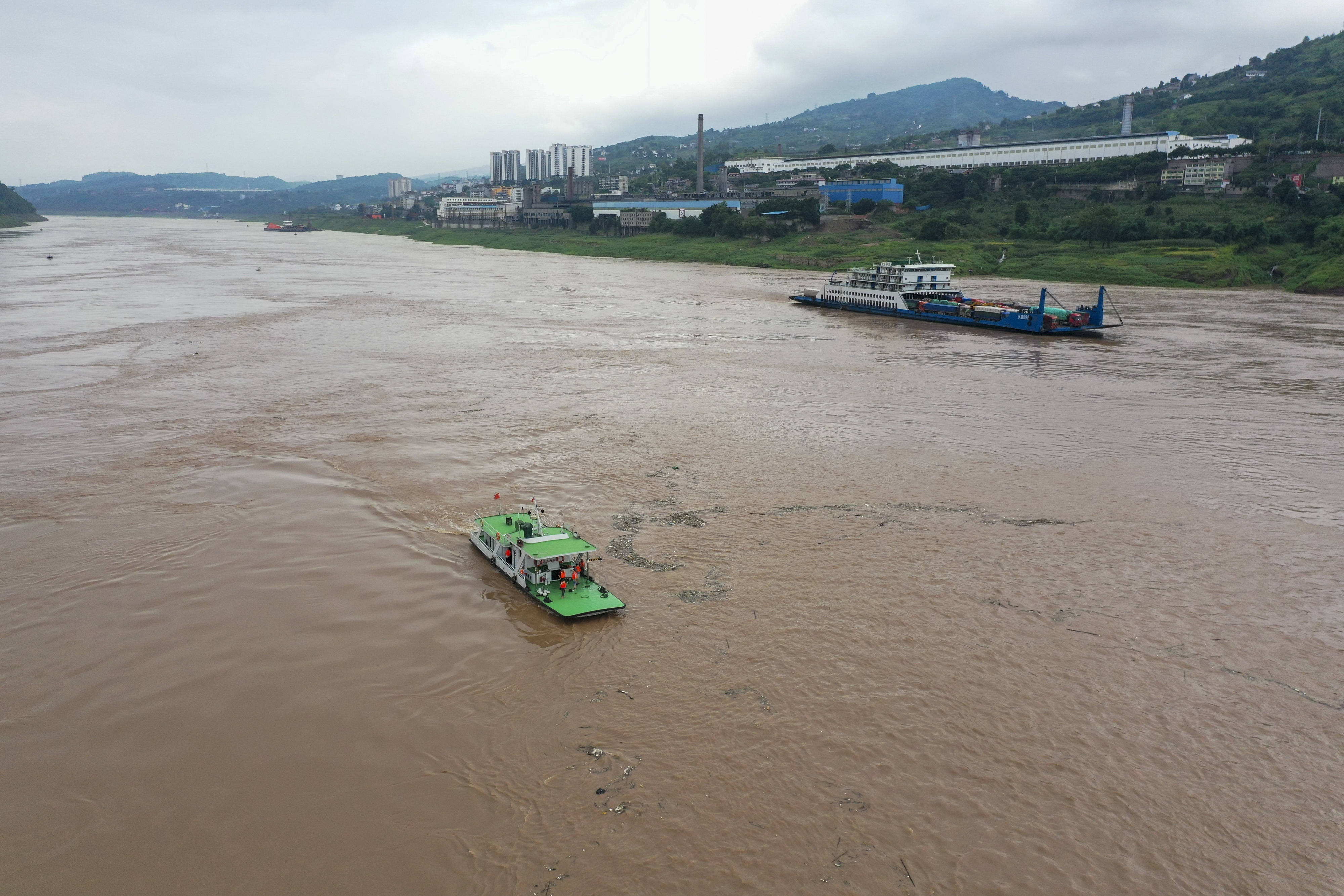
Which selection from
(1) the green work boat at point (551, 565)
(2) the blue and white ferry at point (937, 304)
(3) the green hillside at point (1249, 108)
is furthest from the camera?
(3) the green hillside at point (1249, 108)

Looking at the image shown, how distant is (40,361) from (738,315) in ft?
99.2

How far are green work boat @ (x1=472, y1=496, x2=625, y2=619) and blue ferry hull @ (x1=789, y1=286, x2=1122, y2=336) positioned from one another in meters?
34.2

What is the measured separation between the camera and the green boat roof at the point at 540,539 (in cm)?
1234

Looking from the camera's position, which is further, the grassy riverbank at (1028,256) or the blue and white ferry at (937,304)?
the grassy riverbank at (1028,256)

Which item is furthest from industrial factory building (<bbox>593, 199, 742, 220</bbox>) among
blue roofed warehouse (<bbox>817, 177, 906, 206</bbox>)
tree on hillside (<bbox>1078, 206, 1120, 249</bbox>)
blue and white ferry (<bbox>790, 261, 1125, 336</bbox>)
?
blue and white ferry (<bbox>790, 261, 1125, 336</bbox>)

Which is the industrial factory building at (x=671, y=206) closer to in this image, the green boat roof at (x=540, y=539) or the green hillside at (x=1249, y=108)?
the green hillside at (x=1249, y=108)

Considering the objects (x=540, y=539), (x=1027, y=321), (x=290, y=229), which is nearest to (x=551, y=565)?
(x=540, y=539)

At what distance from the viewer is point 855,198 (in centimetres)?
8725

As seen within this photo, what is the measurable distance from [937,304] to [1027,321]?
5601mm

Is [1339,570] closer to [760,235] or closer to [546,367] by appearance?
[546,367]

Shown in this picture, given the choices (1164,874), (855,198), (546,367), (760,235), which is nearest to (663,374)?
(546,367)

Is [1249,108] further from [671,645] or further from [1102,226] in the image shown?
[671,645]

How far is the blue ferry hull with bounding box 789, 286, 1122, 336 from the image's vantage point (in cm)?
3994

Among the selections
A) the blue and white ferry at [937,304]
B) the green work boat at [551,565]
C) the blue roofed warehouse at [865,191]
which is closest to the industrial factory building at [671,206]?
the blue roofed warehouse at [865,191]
